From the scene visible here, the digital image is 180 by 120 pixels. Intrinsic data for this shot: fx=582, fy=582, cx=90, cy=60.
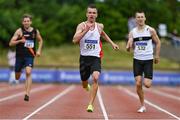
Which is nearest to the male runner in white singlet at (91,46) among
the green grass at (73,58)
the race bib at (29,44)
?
A: the race bib at (29,44)

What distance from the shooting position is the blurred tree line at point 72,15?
7312cm

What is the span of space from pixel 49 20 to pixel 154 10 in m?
14.6

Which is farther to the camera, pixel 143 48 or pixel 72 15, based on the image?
pixel 72 15

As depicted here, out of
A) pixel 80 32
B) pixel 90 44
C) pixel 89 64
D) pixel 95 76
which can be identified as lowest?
pixel 95 76

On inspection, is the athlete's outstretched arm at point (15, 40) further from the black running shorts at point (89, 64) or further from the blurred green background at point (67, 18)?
the blurred green background at point (67, 18)

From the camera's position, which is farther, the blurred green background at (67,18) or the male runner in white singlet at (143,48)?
the blurred green background at (67,18)

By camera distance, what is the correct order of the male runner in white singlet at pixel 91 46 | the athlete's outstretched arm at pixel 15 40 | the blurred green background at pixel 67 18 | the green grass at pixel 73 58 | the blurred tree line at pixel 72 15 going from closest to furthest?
1. the male runner in white singlet at pixel 91 46
2. the athlete's outstretched arm at pixel 15 40
3. the green grass at pixel 73 58
4. the blurred green background at pixel 67 18
5. the blurred tree line at pixel 72 15

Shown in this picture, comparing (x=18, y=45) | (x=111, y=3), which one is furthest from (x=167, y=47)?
(x=18, y=45)

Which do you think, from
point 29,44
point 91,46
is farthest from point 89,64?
point 29,44

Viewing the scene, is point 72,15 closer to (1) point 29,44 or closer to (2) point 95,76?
(1) point 29,44

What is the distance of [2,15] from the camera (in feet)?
217

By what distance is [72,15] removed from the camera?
78.9 m

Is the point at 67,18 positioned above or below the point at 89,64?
above

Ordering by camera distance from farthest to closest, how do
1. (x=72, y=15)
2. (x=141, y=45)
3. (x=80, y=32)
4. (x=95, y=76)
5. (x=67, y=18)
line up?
(x=67, y=18), (x=72, y=15), (x=141, y=45), (x=95, y=76), (x=80, y=32)
